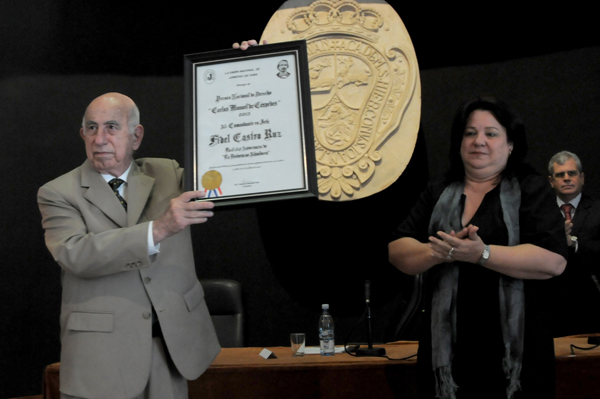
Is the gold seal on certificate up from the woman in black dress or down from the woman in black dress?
up

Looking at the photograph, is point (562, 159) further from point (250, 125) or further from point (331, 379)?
point (250, 125)

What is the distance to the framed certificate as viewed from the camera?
1.68m

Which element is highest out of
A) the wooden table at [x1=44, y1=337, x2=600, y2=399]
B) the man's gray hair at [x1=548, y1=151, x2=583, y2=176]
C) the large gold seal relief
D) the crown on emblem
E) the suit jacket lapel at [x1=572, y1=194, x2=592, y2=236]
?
the crown on emblem

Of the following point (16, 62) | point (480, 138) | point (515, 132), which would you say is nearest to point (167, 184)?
point (480, 138)

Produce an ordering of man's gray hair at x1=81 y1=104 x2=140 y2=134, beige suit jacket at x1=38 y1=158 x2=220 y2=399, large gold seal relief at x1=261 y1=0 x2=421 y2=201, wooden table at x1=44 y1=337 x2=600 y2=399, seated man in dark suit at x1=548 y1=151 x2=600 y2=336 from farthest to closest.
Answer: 1. large gold seal relief at x1=261 y1=0 x2=421 y2=201
2. seated man in dark suit at x1=548 y1=151 x2=600 y2=336
3. wooden table at x1=44 y1=337 x2=600 y2=399
4. man's gray hair at x1=81 y1=104 x2=140 y2=134
5. beige suit jacket at x1=38 y1=158 x2=220 y2=399

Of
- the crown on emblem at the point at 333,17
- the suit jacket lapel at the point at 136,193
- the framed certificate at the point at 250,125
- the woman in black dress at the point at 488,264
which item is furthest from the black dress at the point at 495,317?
the crown on emblem at the point at 333,17

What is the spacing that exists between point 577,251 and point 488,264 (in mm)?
1377

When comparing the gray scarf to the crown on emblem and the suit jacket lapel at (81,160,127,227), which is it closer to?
the suit jacket lapel at (81,160,127,227)

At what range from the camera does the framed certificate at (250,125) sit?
168 centimetres

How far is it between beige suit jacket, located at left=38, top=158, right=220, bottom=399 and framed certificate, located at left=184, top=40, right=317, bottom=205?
7.5 inches

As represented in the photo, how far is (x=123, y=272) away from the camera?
163cm

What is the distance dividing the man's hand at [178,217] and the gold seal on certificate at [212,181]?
0.09 metres

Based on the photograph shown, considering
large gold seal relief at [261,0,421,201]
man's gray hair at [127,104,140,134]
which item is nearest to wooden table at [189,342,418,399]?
man's gray hair at [127,104,140,134]

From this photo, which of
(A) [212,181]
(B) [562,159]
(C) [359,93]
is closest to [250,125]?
(A) [212,181]
